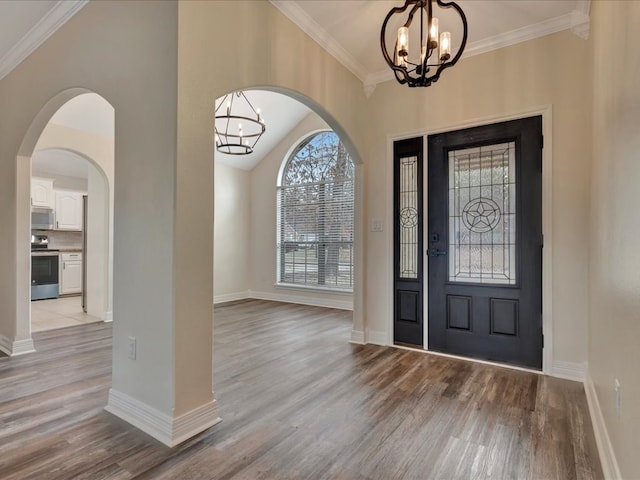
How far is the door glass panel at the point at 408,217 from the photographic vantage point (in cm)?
371

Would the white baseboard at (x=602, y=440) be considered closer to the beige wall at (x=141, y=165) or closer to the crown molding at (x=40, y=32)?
the beige wall at (x=141, y=165)

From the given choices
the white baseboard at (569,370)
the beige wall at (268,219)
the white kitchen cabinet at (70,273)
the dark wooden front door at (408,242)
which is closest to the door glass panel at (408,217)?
the dark wooden front door at (408,242)

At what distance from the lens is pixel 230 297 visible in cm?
679

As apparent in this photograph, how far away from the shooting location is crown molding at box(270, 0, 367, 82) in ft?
9.09

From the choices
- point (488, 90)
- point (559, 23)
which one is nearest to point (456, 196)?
point (488, 90)

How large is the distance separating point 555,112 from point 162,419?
3849 mm

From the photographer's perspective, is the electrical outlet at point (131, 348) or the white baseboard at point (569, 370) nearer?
the electrical outlet at point (131, 348)

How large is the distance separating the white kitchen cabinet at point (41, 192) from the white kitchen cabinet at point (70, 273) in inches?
44.5

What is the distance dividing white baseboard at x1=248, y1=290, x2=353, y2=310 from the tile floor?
289cm

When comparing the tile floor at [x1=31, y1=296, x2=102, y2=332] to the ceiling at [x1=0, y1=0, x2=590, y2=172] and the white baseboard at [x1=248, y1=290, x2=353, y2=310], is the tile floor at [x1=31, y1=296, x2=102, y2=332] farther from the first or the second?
the ceiling at [x1=0, y1=0, x2=590, y2=172]

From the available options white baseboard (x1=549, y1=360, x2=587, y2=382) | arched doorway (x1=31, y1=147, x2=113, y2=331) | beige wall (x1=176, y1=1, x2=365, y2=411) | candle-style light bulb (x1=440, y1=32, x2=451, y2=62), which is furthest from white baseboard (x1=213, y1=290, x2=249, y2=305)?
candle-style light bulb (x1=440, y1=32, x2=451, y2=62)

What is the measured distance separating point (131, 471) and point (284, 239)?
5287 millimetres

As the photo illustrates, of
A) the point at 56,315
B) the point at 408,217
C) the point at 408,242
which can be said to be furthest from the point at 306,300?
the point at 56,315

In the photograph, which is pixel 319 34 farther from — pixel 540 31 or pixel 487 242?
pixel 487 242
